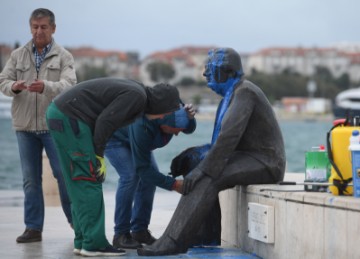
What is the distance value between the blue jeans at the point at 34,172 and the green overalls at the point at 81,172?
46.9 inches

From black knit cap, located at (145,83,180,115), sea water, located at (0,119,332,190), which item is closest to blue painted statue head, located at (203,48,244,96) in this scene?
black knit cap, located at (145,83,180,115)

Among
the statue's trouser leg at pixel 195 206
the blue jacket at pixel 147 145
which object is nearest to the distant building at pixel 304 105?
the blue jacket at pixel 147 145

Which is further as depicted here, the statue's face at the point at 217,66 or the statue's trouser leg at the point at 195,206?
the statue's face at the point at 217,66

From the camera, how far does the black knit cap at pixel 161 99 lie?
22.5ft

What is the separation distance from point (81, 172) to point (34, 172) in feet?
4.73

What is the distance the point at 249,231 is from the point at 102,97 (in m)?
1.54

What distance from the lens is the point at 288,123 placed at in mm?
169750

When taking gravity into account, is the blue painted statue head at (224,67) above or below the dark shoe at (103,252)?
above

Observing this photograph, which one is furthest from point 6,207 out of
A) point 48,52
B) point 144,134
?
point 144,134

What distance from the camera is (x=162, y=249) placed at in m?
6.92

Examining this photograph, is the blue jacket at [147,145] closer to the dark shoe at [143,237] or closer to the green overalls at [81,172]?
the green overalls at [81,172]

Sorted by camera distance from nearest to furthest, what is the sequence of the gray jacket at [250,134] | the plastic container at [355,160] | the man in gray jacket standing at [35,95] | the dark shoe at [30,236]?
1. the plastic container at [355,160]
2. the gray jacket at [250,134]
3. the dark shoe at [30,236]
4. the man in gray jacket standing at [35,95]

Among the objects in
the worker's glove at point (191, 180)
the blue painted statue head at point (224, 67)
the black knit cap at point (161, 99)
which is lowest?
the worker's glove at point (191, 180)

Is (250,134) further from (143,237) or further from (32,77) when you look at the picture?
(32,77)
